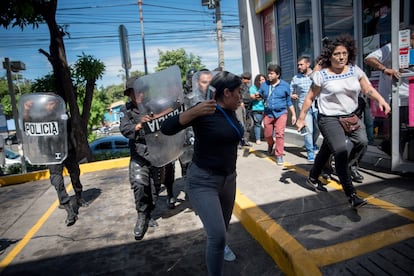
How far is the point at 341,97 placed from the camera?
3.25m

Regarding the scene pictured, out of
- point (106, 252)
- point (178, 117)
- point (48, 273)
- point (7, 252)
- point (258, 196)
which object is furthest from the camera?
point (258, 196)

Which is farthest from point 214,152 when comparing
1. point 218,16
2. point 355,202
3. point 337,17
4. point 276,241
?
point 218,16

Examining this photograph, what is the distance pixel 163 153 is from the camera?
3.42 metres

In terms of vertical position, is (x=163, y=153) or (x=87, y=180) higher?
(x=163, y=153)

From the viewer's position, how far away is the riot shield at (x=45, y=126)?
4.19 meters

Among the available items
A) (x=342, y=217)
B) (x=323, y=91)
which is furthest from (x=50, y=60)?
(x=342, y=217)

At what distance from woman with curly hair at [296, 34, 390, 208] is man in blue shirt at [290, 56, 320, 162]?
1.89m

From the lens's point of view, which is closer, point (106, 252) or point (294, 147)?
point (106, 252)

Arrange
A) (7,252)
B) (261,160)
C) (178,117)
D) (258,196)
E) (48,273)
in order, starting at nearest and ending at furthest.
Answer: (178,117)
(48,273)
(7,252)
(258,196)
(261,160)

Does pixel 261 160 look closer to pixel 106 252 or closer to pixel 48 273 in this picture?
pixel 106 252

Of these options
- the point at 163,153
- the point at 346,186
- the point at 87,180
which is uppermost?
the point at 163,153

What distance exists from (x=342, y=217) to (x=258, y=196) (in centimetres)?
114

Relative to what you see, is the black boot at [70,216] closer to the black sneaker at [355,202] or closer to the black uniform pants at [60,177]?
the black uniform pants at [60,177]

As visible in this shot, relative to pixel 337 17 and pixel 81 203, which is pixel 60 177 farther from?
pixel 337 17
